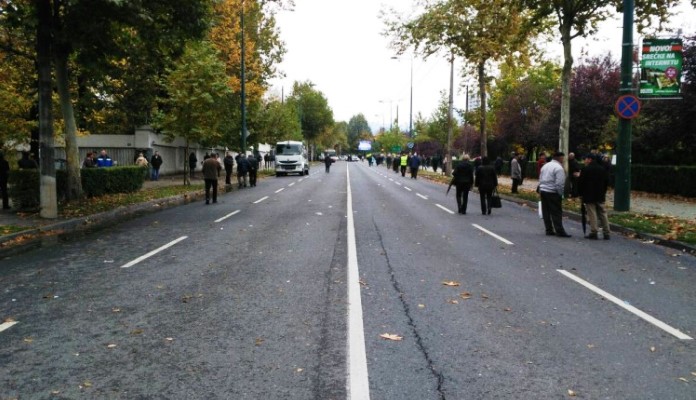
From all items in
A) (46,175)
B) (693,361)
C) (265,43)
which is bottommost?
(693,361)

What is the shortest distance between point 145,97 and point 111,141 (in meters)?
3.51

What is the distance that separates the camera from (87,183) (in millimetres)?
17656

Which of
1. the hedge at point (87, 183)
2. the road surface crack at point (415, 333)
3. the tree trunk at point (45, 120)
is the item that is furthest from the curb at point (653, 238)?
the hedge at point (87, 183)

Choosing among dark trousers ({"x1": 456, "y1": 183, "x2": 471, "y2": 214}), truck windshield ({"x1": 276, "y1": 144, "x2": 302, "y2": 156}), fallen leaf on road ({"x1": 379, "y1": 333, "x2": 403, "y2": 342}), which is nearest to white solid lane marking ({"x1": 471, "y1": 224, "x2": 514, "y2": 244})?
dark trousers ({"x1": 456, "y1": 183, "x2": 471, "y2": 214})

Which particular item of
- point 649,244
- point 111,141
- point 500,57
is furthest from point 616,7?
point 111,141

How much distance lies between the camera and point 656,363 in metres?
4.27

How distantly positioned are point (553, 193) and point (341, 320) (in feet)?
25.0

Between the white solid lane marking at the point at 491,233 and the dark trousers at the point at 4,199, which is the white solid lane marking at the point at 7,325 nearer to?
the white solid lane marking at the point at 491,233

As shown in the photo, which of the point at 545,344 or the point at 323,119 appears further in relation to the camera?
the point at 323,119

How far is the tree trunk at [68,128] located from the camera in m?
15.0

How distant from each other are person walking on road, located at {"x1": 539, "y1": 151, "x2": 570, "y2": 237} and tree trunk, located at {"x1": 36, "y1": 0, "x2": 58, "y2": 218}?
11499 mm

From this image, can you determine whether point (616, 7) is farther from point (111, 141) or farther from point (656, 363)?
point (111, 141)

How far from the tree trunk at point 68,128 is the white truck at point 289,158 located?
87.5ft

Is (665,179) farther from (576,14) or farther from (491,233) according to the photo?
(491,233)
